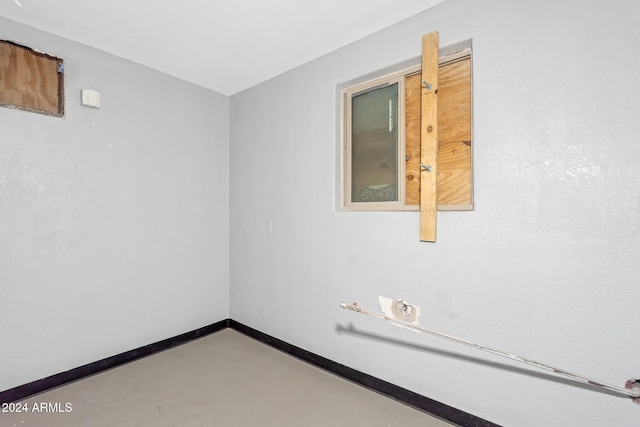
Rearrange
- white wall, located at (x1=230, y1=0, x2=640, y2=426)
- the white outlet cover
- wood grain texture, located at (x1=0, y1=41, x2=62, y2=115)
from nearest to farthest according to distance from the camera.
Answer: white wall, located at (x1=230, y1=0, x2=640, y2=426) < wood grain texture, located at (x1=0, y1=41, x2=62, y2=115) < the white outlet cover

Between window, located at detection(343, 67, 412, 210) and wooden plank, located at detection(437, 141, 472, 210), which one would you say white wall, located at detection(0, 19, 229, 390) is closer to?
window, located at detection(343, 67, 412, 210)

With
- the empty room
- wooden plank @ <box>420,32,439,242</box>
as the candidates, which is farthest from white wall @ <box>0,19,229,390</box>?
wooden plank @ <box>420,32,439,242</box>

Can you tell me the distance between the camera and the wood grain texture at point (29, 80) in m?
1.97

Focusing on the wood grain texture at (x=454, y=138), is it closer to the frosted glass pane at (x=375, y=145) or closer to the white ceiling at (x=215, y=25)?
the frosted glass pane at (x=375, y=145)

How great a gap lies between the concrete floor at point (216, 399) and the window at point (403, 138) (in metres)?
1.33

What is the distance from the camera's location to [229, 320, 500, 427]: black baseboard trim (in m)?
1.74

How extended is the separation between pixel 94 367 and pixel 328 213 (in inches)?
86.7

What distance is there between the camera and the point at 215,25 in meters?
2.06

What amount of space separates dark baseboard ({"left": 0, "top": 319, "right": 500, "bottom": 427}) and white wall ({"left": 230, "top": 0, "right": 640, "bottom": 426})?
0.20 ft

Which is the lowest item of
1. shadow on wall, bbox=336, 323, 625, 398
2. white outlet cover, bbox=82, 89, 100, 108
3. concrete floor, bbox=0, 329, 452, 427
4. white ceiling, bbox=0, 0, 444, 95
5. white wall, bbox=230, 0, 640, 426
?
concrete floor, bbox=0, 329, 452, 427

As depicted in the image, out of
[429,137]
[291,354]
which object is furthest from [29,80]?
[291,354]

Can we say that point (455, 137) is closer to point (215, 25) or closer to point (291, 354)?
point (215, 25)

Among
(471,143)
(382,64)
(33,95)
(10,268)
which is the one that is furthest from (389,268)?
(33,95)

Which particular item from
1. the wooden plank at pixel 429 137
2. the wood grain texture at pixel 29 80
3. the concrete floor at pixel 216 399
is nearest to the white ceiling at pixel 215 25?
the wood grain texture at pixel 29 80
